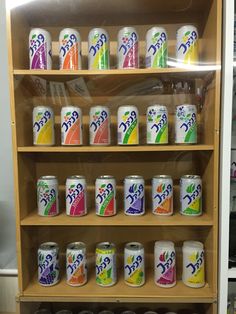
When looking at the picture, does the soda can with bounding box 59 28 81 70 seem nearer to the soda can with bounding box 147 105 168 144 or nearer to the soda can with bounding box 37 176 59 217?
the soda can with bounding box 147 105 168 144

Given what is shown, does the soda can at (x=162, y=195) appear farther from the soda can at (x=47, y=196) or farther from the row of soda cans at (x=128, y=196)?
the soda can at (x=47, y=196)

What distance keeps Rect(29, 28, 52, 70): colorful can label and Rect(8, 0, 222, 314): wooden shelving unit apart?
0.04 metres

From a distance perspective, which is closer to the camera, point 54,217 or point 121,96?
point 54,217

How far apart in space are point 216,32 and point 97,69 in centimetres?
43

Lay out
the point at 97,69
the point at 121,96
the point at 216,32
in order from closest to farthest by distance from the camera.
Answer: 1. the point at 216,32
2. the point at 97,69
3. the point at 121,96

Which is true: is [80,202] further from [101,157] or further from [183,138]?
[183,138]

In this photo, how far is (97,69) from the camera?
116cm

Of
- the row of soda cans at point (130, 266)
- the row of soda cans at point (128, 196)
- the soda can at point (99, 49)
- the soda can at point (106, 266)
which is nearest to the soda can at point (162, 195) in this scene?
the row of soda cans at point (128, 196)

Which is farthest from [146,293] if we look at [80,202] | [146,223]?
[80,202]

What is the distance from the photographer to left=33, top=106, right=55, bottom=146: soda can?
3.88 feet

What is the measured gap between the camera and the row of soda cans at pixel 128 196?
3.89 feet

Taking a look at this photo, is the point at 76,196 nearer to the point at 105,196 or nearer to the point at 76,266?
the point at 105,196

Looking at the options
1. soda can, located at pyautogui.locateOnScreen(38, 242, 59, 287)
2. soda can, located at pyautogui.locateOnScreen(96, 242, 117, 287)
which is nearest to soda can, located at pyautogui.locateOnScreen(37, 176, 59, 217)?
soda can, located at pyautogui.locateOnScreen(38, 242, 59, 287)

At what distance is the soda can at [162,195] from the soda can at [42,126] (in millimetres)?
433
